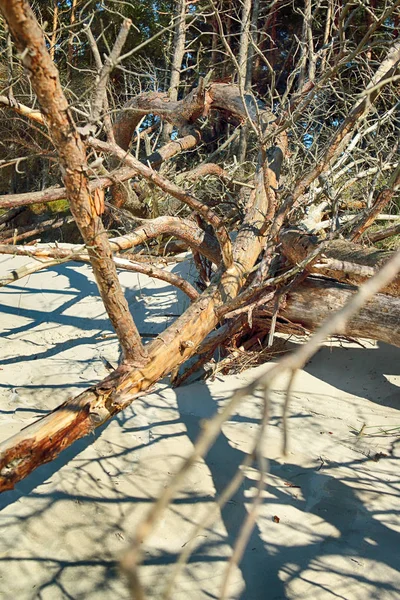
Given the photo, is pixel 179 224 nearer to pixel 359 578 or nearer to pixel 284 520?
pixel 284 520

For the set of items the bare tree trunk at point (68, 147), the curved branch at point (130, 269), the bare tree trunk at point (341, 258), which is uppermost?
the bare tree trunk at point (68, 147)

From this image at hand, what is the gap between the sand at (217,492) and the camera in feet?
7.23

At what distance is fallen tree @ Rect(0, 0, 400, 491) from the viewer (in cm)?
214

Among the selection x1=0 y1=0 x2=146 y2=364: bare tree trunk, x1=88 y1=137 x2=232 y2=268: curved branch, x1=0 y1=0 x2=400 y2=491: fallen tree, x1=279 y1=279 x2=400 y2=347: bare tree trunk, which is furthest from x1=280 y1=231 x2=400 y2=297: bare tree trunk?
x1=0 y1=0 x2=146 y2=364: bare tree trunk

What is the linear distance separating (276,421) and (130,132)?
12.6ft

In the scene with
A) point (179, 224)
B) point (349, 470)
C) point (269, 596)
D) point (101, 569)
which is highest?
point (179, 224)

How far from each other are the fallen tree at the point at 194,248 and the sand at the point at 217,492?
340mm

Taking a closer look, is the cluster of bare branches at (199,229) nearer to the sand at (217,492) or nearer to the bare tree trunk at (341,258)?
the bare tree trunk at (341,258)

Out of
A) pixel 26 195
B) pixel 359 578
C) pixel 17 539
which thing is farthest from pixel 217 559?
pixel 26 195

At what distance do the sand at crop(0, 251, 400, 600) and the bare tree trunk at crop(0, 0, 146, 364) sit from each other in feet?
2.66

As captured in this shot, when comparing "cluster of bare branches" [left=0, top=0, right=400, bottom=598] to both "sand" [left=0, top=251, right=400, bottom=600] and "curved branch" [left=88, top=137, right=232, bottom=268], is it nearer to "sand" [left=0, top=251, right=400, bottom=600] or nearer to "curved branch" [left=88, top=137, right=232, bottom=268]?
"curved branch" [left=88, top=137, right=232, bottom=268]

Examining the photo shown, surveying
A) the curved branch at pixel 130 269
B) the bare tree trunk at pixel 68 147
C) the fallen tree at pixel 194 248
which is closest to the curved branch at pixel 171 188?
the fallen tree at pixel 194 248

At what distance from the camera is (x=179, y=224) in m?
4.11

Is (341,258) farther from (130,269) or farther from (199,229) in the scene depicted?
(130,269)
